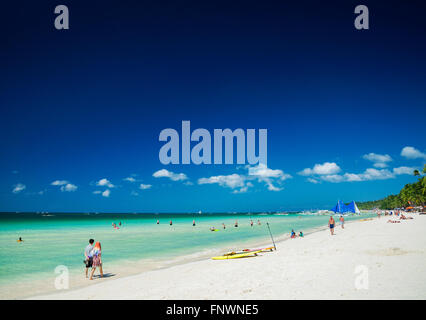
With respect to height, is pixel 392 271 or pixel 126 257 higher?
pixel 392 271

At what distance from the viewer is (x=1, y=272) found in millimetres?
16953

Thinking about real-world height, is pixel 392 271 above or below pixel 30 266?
above

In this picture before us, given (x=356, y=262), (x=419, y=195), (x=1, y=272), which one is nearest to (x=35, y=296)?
(x=1, y=272)

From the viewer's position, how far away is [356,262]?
12.4 m

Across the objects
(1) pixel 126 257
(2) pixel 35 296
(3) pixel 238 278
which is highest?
(3) pixel 238 278
